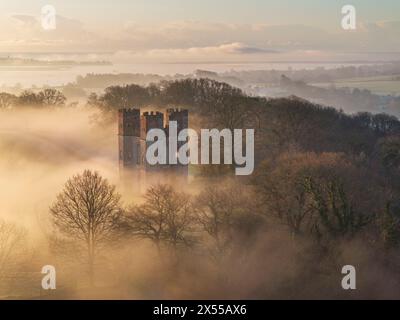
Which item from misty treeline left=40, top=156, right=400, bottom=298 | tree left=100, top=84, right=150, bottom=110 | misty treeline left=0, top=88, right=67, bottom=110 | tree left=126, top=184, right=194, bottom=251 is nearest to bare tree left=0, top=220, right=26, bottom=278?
misty treeline left=40, top=156, right=400, bottom=298

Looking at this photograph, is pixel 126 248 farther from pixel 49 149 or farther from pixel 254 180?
pixel 49 149

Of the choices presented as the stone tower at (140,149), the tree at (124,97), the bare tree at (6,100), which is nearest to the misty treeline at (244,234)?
the stone tower at (140,149)

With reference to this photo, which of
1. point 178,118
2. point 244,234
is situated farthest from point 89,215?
point 178,118

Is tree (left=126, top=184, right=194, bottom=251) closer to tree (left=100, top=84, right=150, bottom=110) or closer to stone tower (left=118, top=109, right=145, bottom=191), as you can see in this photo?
stone tower (left=118, top=109, right=145, bottom=191)

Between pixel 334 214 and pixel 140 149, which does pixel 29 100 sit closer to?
pixel 140 149

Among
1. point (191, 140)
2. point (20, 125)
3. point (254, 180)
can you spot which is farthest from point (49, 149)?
point (254, 180)

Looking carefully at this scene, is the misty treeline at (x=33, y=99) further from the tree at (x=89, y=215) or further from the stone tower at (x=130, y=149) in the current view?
the tree at (x=89, y=215)
